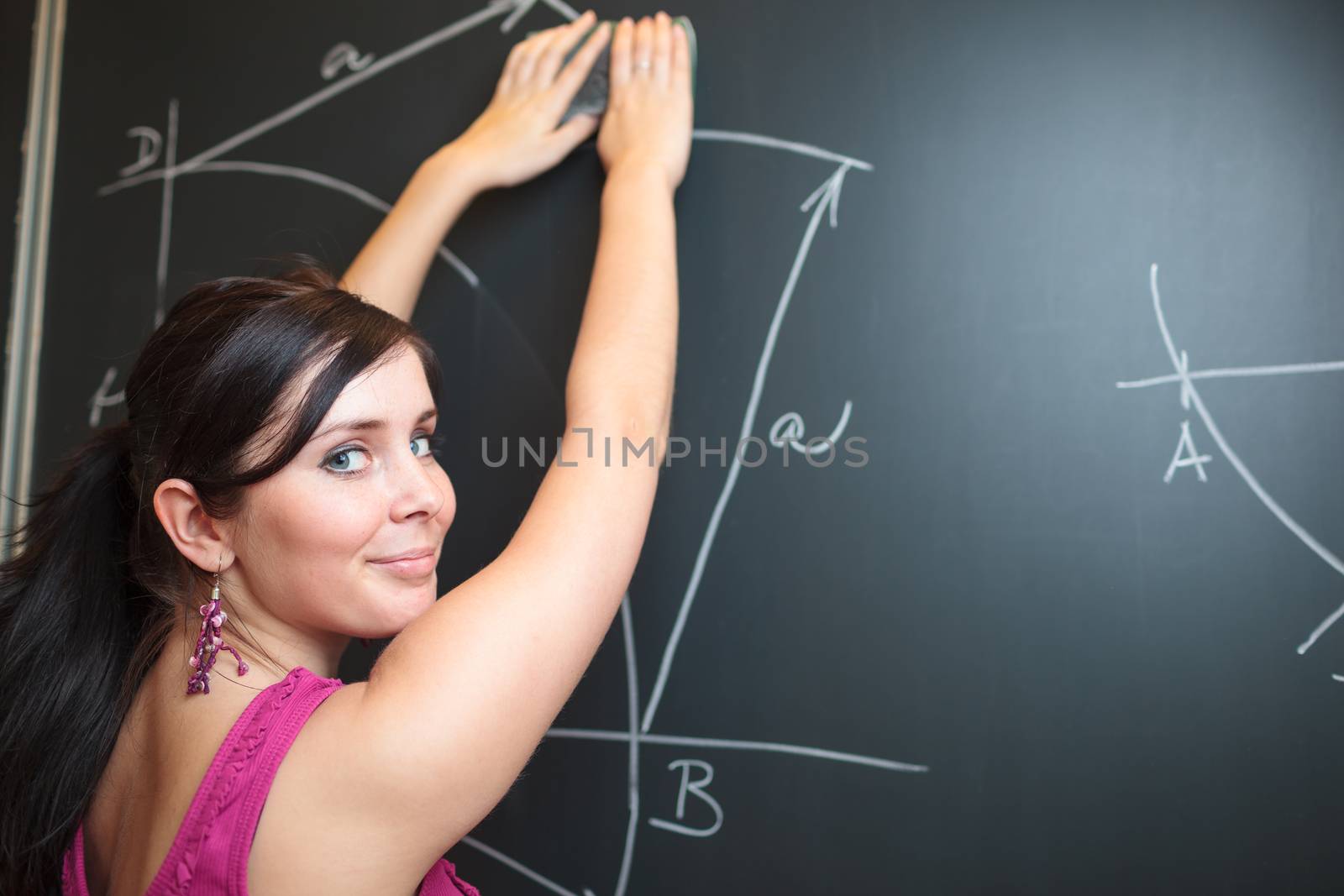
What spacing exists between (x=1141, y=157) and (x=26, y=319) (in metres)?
1.41

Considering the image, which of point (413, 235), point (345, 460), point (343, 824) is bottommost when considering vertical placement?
point (343, 824)

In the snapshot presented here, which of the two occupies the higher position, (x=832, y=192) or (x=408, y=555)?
(x=832, y=192)

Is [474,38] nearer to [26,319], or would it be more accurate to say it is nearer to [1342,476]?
[26,319]

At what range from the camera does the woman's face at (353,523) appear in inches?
27.5

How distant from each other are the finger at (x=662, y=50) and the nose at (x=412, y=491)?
0.50 metres

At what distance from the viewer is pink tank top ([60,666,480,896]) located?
607mm

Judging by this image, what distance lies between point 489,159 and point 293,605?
535 mm

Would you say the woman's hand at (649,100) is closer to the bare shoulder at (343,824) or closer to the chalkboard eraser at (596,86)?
the chalkboard eraser at (596,86)

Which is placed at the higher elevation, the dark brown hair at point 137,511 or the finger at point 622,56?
the finger at point 622,56

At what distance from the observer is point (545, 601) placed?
2.10ft

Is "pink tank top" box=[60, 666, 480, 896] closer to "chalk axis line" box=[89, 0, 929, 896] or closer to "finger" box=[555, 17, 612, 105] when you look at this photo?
"chalk axis line" box=[89, 0, 929, 896]

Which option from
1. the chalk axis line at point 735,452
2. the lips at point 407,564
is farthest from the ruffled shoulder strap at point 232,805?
the chalk axis line at point 735,452

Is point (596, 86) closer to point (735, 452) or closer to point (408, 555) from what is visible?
point (735, 452)

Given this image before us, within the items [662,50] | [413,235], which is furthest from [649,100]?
[413,235]
